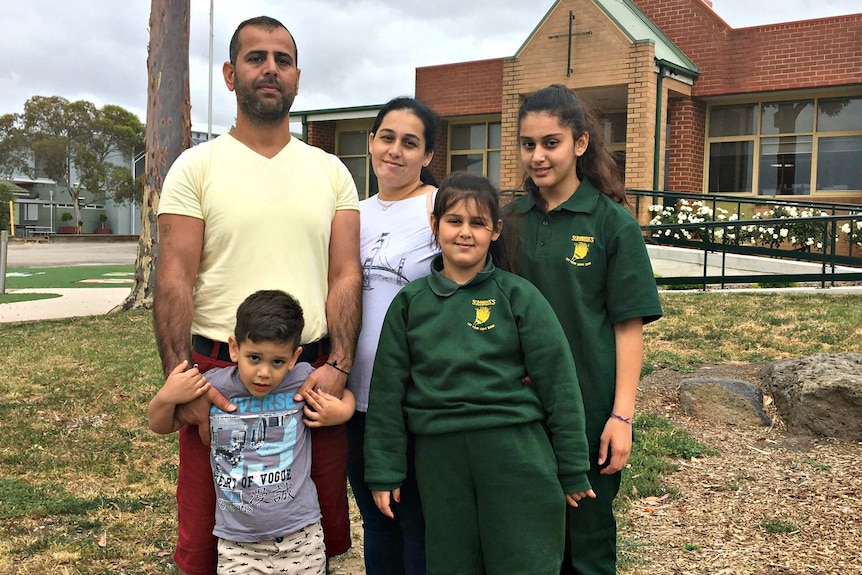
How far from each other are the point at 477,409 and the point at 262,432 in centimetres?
70

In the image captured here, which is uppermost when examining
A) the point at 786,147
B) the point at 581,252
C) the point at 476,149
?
the point at 476,149

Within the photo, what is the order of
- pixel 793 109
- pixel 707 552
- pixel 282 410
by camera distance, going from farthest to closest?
pixel 793 109 < pixel 707 552 < pixel 282 410

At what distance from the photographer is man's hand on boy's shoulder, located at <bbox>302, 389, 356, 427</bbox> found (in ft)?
8.49

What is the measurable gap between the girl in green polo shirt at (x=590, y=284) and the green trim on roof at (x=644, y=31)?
12997 millimetres

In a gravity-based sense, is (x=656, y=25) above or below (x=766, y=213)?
above

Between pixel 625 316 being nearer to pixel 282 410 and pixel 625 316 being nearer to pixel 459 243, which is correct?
pixel 459 243

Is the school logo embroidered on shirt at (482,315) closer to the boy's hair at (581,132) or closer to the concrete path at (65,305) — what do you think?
the boy's hair at (581,132)

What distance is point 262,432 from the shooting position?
2.55 metres

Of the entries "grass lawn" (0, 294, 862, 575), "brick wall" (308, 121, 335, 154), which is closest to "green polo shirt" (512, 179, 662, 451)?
"grass lawn" (0, 294, 862, 575)

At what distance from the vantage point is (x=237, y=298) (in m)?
2.59

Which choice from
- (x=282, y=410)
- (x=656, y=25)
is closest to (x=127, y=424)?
(x=282, y=410)

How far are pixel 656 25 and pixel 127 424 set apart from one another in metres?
14.4

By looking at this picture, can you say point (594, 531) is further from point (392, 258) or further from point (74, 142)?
point (74, 142)

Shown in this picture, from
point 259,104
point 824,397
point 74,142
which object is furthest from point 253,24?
point 74,142
